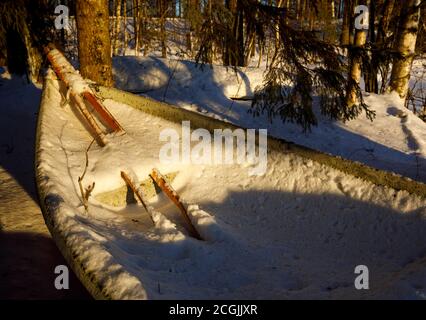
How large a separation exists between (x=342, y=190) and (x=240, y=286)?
4.48 feet

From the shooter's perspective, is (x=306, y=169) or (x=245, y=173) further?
(x=245, y=173)

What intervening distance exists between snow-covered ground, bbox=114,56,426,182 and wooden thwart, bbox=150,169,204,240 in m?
2.31

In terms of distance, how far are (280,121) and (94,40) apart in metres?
4.09

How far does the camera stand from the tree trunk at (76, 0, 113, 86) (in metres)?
4.93

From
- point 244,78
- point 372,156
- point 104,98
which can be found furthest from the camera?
point 244,78

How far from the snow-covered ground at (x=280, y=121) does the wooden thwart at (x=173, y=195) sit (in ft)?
7.59

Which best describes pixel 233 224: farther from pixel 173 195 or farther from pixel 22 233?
pixel 22 233

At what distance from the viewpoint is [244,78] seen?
9117 mm

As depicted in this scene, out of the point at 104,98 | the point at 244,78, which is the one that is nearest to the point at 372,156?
the point at 244,78

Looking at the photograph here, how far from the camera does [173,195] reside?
10.8 feet

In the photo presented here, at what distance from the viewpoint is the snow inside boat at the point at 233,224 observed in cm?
219

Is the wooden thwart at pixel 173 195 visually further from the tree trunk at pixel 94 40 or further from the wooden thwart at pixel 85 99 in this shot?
the tree trunk at pixel 94 40

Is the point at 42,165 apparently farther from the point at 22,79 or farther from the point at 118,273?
the point at 22,79

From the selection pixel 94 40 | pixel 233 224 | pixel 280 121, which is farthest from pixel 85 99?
pixel 280 121
